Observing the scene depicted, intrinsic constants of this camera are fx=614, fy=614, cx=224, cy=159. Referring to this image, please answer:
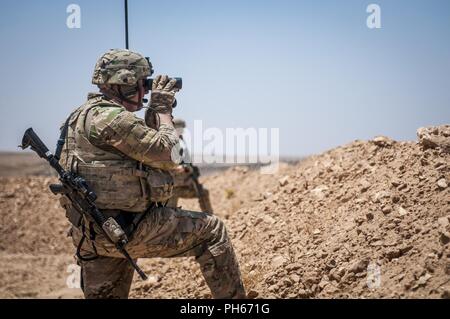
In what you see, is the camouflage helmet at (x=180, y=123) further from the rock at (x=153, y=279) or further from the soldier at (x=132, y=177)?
the soldier at (x=132, y=177)

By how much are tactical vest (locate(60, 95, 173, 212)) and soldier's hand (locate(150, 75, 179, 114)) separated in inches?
13.4

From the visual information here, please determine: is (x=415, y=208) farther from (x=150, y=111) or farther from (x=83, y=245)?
(x=83, y=245)

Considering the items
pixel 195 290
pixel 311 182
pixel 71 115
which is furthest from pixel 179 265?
pixel 71 115

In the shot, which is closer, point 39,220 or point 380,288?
point 380,288

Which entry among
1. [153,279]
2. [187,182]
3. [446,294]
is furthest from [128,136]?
[187,182]

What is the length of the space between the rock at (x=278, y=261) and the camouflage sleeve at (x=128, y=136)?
198cm

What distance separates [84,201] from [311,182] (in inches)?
154

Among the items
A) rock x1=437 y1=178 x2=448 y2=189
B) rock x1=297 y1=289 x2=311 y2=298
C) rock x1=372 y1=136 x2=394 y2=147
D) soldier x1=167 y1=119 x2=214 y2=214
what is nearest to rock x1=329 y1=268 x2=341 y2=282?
rock x1=297 y1=289 x2=311 y2=298

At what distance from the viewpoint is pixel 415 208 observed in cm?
589

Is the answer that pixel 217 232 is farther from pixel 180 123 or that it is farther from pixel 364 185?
pixel 180 123

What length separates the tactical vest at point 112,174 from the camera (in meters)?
4.87

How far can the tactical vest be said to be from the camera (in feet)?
16.0

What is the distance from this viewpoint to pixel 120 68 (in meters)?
5.12

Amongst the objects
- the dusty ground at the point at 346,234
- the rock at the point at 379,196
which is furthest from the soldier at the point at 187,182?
the rock at the point at 379,196
